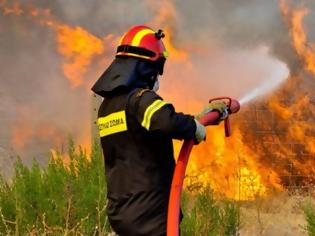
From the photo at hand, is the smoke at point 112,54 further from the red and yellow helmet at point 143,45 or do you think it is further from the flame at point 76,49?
the red and yellow helmet at point 143,45

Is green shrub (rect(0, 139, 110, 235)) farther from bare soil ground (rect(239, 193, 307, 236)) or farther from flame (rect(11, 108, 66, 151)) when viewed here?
flame (rect(11, 108, 66, 151))

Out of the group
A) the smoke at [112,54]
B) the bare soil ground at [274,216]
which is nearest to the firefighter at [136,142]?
the bare soil ground at [274,216]

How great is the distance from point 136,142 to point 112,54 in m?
8.05

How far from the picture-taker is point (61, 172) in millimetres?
5906

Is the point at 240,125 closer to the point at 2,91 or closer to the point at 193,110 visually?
the point at 193,110

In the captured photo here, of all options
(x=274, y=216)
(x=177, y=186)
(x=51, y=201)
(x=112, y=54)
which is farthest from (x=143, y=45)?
(x=112, y=54)

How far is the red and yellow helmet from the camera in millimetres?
3416

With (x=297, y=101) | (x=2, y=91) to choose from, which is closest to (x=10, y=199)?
(x=2, y=91)

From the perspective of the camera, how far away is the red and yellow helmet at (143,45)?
3416 millimetres

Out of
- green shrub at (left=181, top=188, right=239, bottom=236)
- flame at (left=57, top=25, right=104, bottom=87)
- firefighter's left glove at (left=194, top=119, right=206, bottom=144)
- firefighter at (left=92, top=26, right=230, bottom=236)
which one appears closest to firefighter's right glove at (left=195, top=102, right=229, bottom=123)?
firefighter at (left=92, top=26, right=230, bottom=236)

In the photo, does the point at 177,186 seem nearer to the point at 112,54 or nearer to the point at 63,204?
the point at 63,204

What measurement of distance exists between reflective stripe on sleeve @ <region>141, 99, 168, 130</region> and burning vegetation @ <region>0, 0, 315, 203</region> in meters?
7.17

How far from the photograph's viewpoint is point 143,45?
3.42 m

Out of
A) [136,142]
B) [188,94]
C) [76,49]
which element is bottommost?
[136,142]
